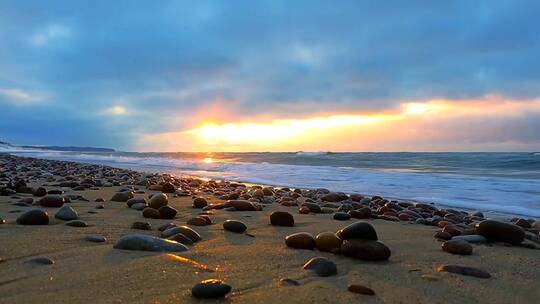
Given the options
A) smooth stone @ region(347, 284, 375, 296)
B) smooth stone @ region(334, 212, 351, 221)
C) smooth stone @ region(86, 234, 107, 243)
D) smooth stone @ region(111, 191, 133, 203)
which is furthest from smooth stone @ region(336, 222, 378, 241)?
smooth stone @ region(111, 191, 133, 203)

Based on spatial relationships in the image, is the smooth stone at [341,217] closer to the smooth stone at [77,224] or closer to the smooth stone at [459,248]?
the smooth stone at [459,248]

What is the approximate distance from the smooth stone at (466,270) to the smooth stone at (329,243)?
22.7 inches

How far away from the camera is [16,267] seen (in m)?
2.04

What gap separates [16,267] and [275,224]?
2089 millimetres

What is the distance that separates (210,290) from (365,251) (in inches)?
43.4

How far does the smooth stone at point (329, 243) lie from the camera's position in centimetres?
261

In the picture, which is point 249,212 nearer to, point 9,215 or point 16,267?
point 9,215

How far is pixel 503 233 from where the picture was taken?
10.7 feet

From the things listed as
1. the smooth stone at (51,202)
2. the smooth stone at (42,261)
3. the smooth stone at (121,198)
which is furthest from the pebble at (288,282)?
the smooth stone at (121,198)

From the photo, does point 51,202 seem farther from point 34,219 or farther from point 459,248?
point 459,248

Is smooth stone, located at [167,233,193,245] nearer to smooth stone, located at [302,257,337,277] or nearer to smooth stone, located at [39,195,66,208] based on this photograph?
smooth stone, located at [302,257,337,277]

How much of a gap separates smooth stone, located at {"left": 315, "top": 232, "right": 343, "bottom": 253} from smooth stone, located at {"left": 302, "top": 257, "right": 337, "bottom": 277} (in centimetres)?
36

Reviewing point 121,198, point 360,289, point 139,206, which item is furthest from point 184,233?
point 121,198

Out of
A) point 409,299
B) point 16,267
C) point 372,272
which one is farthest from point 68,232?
point 409,299
